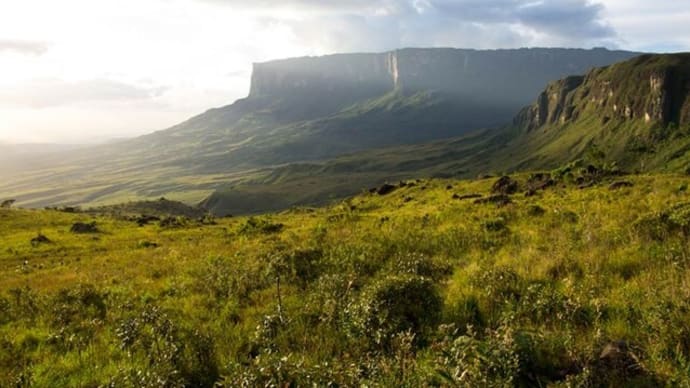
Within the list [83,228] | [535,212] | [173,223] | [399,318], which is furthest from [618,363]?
[83,228]

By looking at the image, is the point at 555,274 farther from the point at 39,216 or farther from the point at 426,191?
the point at 39,216

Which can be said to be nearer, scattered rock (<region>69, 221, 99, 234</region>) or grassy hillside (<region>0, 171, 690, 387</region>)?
grassy hillside (<region>0, 171, 690, 387</region>)

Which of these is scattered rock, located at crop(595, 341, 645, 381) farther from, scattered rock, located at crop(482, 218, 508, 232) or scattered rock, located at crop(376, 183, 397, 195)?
scattered rock, located at crop(376, 183, 397, 195)

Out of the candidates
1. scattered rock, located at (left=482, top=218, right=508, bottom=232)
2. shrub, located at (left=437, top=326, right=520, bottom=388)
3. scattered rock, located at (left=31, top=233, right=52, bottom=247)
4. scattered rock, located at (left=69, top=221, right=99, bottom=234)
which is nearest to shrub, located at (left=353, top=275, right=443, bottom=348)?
shrub, located at (left=437, top=326, right=520, bottom=388)

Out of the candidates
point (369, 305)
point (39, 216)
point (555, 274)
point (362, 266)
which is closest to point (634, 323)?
point (555, 274)

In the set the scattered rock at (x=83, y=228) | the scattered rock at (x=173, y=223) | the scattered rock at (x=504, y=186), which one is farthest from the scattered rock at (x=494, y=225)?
the scattered rock at (x=83, y=228)

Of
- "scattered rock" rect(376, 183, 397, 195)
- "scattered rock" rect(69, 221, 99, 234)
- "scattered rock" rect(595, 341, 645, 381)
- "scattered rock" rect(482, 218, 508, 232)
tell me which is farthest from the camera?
"scattered rock" rect(376, 183, 397, 195)

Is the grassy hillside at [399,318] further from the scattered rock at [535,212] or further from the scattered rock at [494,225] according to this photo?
the scattered rock at [535,212]

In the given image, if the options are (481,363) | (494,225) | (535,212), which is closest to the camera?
(481,363)

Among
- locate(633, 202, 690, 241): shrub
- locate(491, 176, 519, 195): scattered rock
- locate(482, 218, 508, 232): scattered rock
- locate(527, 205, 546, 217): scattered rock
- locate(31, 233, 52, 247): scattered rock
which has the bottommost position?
locate(31, 233, 52, 247): scattered rock

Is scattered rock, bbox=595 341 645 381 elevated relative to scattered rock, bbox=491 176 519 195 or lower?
elevated

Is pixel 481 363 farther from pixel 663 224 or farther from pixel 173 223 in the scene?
pixel 173 223

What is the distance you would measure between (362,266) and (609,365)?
27.7ft

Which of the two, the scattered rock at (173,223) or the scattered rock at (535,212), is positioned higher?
the scattered rock at (535,212)
